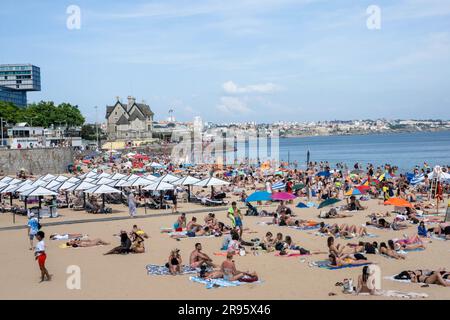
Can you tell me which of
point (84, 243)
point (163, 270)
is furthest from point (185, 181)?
point (163, 270)

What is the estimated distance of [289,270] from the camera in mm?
11250

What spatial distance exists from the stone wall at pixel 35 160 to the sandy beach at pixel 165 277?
96.0ft

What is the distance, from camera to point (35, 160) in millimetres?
45656

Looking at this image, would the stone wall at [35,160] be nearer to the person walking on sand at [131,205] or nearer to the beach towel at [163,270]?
the person walking on sand at [131,205]

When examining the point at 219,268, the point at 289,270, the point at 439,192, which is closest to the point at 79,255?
the point at 219,268

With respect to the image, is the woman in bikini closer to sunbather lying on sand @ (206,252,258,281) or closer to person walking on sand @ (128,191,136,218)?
sunbather lying on sand @ (206,252,258,281)

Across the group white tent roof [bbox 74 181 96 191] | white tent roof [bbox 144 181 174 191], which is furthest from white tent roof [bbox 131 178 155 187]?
white tent roof [bbox 74 181 96 191]

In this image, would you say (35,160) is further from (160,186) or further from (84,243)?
(84,243)

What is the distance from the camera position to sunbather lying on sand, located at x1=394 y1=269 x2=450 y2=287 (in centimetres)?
986

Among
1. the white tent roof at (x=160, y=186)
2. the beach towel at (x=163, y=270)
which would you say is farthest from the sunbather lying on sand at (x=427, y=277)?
the white tent roof at (x=160, y=186)

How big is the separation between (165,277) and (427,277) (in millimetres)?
5250

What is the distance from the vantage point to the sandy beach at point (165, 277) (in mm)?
9594
